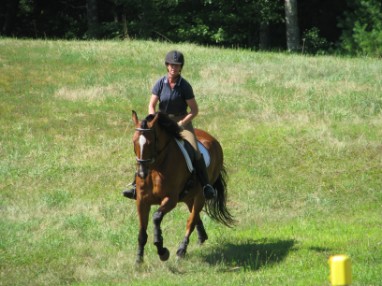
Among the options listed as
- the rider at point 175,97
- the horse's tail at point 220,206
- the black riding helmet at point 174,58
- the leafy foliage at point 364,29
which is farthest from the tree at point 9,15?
the black riding helmet at point 174,58

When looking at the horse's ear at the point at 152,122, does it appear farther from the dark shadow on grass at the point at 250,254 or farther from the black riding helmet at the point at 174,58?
the dark shadow on grass at the point at 250,254

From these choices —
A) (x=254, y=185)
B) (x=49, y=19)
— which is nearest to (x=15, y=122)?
(x=254, y=185)

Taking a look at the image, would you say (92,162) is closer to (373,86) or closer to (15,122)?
(15,122)

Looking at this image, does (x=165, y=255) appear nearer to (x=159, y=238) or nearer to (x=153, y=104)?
(x=159, y=238)

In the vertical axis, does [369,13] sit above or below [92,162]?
above

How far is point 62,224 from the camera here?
14406 millimetres

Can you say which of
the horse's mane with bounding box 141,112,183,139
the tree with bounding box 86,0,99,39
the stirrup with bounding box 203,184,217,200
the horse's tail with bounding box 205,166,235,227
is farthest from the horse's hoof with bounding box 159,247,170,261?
the tree with bounding box 86,0,99,39

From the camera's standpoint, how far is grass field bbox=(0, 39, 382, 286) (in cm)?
1190

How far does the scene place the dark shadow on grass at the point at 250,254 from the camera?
11.8 m

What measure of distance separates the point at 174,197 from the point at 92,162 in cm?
733

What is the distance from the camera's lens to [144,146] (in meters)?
11.2

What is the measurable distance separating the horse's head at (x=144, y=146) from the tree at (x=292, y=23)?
2657cm

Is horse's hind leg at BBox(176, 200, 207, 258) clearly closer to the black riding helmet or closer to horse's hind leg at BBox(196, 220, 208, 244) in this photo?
horse's hind leg at BBox(196, 220, 208, 244)

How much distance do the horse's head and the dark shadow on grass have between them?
192 cm
